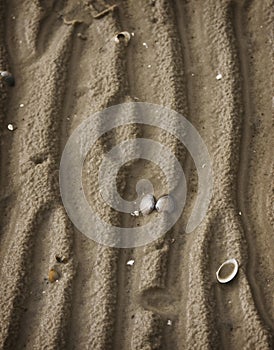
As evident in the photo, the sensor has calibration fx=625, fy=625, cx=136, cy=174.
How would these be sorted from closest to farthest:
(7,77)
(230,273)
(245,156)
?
(230,273) → (245,156) → (7,77)

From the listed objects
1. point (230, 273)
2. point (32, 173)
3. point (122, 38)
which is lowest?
point (230, 273)

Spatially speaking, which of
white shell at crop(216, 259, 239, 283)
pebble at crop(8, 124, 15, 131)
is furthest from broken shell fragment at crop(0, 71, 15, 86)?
white shell at crop(216, 259, 239, 283)

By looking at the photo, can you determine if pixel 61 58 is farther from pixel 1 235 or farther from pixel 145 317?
pixel 145 317

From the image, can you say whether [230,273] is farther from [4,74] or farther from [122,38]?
[4,74]

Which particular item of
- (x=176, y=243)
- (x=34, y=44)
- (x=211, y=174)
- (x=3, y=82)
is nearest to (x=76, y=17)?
(x=34, y=44)

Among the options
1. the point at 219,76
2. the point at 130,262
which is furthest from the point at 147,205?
the point at 219,76

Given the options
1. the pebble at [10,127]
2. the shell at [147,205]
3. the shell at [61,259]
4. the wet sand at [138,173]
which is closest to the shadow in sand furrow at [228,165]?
the wet sand at [138,173]

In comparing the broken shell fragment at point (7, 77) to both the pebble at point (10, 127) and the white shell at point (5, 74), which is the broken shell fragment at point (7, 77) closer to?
the white shell at point (5, 74)

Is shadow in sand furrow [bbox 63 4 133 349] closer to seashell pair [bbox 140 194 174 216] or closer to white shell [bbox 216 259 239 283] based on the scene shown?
seashell pair [bbox 140 194 174 216]
